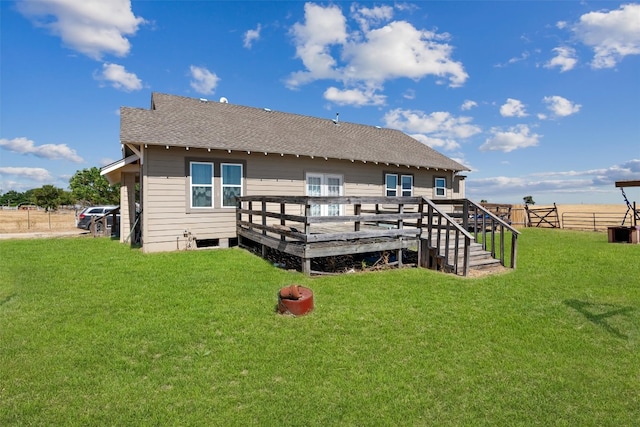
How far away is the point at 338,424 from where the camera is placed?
277 centimetres

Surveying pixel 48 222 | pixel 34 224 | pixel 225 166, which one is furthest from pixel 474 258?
pixel 48 222

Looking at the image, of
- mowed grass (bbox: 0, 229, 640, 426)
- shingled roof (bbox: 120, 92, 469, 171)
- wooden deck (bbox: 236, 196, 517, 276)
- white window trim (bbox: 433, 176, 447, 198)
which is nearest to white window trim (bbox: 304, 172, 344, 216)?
shingled roof (bbox: 120, 92, 469, 171)

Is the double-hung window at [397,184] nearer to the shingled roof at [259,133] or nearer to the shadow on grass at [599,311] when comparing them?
the shingled roof at [259,133]

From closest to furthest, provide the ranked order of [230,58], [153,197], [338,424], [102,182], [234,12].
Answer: [338,424], [153,197], [234,12], [230,58], [102,182]

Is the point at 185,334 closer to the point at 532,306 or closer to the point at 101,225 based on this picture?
the point at 532,306

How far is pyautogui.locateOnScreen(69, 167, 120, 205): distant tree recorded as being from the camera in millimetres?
57125

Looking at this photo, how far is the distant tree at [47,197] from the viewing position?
52.8 metres

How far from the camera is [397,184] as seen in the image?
611 inches

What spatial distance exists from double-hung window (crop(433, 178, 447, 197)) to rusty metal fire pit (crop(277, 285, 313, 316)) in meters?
13.4

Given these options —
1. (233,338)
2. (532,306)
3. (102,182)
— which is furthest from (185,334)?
(102,182)

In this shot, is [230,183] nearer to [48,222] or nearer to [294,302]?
[294,302]

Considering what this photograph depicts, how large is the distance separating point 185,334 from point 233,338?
64 centimetres

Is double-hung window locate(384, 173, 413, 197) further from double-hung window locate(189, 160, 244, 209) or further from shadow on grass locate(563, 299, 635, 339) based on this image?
shadow on grass locate(563, 299, 635, 339)

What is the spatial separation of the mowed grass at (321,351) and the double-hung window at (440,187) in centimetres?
1011
